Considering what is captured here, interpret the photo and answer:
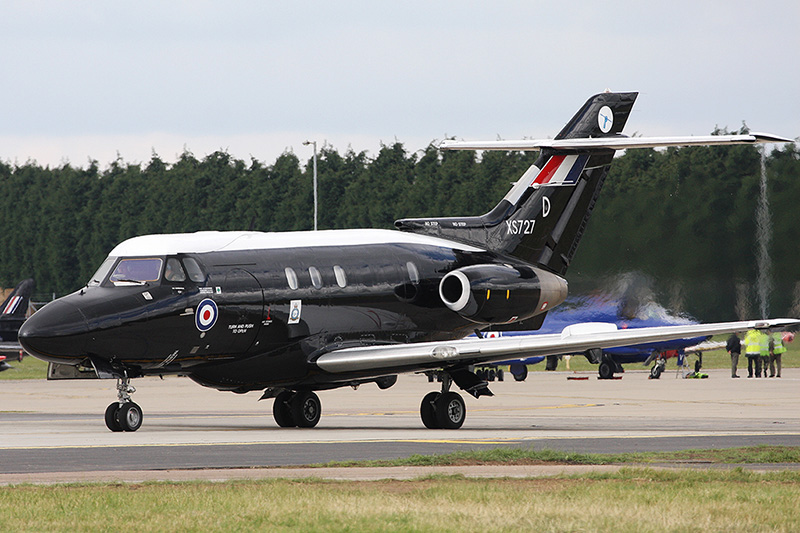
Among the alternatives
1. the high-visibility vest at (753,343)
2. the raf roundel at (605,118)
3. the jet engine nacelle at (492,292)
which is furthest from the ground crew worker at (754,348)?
the jet engine nacelle at (492,292)

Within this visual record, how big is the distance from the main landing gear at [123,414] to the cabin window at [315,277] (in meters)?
4.22

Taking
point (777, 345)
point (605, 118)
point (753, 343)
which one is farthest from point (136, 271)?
point (777, 345)

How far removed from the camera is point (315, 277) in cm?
2462

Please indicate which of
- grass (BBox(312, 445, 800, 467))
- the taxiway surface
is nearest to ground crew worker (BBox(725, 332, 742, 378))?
the taxiway surface

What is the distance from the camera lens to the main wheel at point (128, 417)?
22219 millimetres

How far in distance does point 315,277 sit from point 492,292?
3.89 m

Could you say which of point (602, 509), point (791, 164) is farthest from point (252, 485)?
point (791, 164)

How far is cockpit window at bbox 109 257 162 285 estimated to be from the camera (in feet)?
73.8

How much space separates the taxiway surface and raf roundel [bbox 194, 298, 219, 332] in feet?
6.40

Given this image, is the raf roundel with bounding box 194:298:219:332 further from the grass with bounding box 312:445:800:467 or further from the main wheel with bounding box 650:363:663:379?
the main wheel with bounding box 650:363:663:379

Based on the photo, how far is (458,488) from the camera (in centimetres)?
1281

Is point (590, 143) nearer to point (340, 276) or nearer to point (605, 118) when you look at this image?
point (605, 118)

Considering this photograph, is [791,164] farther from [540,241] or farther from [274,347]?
[274,347]

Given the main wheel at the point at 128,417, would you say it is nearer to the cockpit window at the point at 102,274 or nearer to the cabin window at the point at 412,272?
the cockpit window at the point at 102,274
